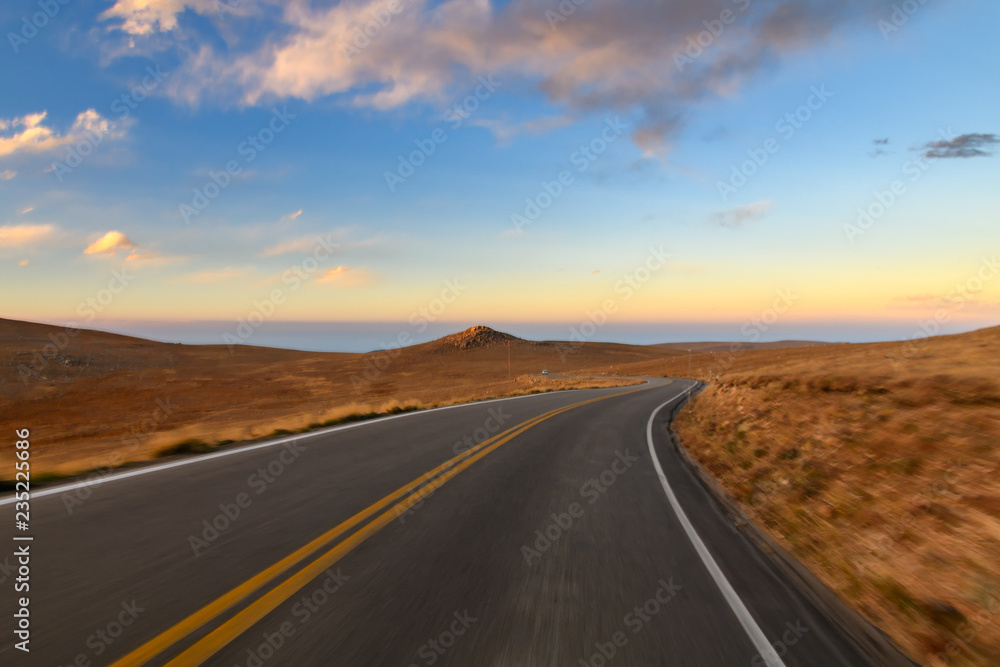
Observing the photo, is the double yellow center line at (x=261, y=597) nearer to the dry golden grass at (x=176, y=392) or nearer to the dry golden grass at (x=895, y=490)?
the dry golden grass at (x=895, y=490)

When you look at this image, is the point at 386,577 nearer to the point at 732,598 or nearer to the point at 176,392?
the point at 732,598

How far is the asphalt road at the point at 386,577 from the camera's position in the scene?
119 inches

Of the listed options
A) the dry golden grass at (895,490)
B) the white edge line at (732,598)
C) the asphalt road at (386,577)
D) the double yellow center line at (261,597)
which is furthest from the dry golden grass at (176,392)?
the dry golden grass at (895,490)

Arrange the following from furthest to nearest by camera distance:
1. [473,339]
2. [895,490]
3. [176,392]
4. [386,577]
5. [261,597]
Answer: [473,339]
[176,392]
[895,490]
[386,577]
[261,597]

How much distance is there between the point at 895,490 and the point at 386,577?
20.3ft

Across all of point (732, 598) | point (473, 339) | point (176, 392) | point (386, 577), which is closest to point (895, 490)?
point (732, 598)

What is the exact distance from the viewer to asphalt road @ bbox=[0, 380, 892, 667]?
304cm

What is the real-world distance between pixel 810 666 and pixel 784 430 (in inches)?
343

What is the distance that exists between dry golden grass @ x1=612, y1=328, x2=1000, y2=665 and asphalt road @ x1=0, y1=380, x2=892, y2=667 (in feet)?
2.55

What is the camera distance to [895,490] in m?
6.42

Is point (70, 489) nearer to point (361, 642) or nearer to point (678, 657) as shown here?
point (361, 642)

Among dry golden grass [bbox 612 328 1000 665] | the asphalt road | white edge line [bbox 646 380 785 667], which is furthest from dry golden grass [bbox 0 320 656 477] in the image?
dry golden grass [bbox 612 328 1000 665]

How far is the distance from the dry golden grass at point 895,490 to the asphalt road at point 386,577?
78 cm

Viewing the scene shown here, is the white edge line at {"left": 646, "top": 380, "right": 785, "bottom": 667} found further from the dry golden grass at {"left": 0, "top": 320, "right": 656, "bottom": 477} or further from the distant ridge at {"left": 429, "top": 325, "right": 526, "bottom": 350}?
the distant ridge at {"left": 429, "top": 325, "right": 526, "bottom": 350}
